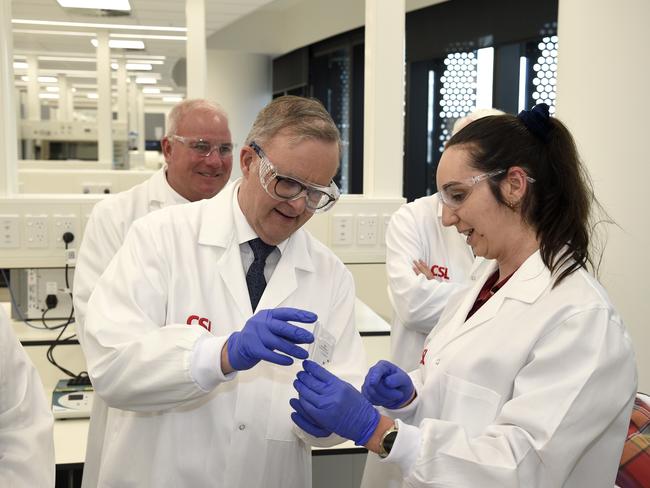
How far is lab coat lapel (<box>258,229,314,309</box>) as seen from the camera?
5.24 feet

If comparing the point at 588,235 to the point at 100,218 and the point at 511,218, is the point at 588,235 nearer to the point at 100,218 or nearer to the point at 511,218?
the point at 511,218

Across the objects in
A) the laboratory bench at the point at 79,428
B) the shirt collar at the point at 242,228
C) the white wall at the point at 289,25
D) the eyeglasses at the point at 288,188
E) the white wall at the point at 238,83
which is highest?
the white wall at the point at 289,25

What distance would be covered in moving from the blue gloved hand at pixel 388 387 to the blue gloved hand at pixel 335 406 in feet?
0.55

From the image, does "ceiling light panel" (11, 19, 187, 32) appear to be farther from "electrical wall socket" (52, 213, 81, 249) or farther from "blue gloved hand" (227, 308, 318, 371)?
"blue gloved hand" (227, 308, 318, 371)

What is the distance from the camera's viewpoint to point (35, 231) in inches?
115

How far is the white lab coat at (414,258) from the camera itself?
2.51 meters

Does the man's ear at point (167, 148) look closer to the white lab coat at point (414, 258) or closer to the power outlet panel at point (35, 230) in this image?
the power outlet panel at point (35, 230)

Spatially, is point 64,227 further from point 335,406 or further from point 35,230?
point 335,406

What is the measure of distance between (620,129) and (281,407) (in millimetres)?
1866

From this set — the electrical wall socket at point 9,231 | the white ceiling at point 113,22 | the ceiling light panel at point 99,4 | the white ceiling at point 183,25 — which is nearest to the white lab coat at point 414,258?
the electrical wall socket at point 9,231

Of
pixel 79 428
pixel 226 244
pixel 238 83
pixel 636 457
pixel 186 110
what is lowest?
pixel 79 428

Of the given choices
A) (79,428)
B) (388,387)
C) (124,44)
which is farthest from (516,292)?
(124,44)

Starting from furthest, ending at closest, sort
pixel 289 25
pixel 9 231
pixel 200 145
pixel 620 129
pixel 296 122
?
1. pixel 289 25
2. pixel 9 231
3. pixel 620 129
4. pixel 200 145
5. pixel 296 122

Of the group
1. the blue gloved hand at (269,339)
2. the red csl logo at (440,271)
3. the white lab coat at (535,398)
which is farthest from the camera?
the red csl logo at (440,271)
